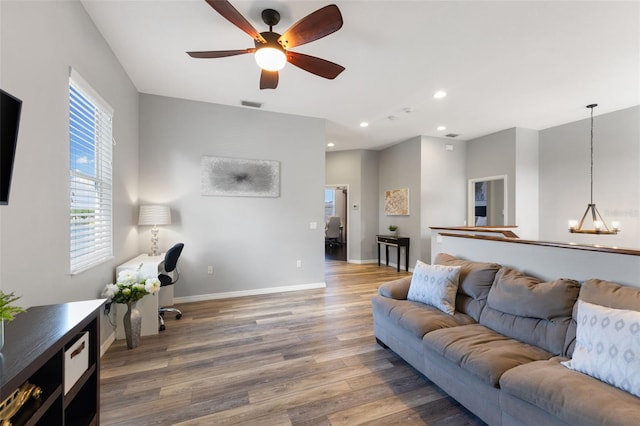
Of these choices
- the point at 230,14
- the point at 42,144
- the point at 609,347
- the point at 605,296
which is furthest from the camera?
the point at 230,14

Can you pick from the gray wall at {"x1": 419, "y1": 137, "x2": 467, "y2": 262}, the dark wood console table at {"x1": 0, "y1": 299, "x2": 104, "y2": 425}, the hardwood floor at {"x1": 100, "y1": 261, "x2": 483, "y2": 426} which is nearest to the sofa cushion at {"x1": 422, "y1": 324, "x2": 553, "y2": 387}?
the hardwood floor at {"x1": 100, "y1": 261, "x2": 483, "y2": 426}

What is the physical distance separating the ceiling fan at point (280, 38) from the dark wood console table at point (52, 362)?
1909 millimetres

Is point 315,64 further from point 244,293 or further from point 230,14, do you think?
point 244,293

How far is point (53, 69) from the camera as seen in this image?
69.5 inches

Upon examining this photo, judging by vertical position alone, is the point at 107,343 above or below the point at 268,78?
below

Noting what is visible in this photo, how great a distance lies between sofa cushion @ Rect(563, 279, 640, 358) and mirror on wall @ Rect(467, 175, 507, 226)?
469 centimetres

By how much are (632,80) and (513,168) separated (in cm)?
208

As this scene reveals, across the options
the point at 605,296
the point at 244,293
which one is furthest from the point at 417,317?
the point at 244,293

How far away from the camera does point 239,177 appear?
413cm

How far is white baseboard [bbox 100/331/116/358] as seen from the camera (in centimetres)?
250

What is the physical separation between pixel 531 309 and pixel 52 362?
2.64 m

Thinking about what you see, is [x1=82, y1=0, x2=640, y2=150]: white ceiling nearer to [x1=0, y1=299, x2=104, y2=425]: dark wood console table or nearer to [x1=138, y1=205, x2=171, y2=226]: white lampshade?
[x1=138, y1=205, x2=171, y2=226]: white lampshade

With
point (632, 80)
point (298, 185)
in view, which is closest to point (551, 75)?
point (632, 80)

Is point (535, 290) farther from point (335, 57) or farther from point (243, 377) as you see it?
point (335, 57)
